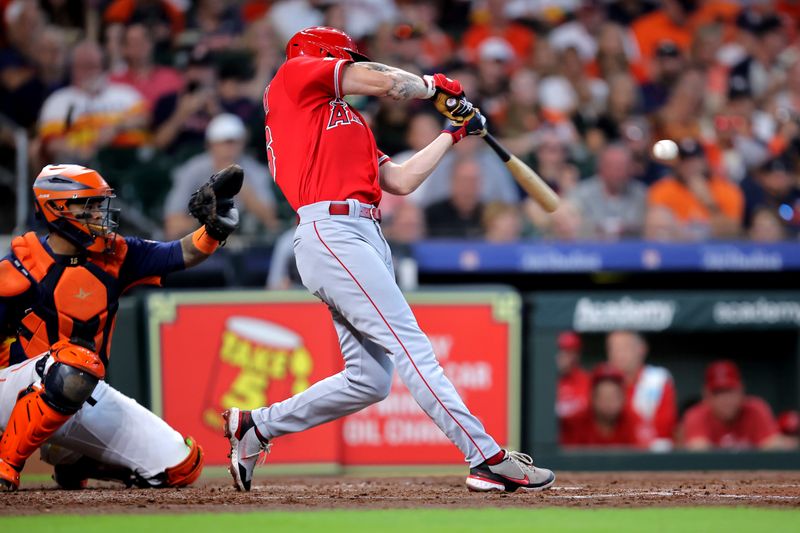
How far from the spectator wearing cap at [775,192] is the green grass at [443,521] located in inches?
206

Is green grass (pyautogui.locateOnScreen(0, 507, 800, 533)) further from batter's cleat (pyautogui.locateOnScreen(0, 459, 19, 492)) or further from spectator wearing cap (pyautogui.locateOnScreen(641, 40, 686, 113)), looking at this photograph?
spectator wearing cap (pyautogui.locateOnScreen(641, 40, 686, 113))

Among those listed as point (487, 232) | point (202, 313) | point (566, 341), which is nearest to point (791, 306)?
point (566, 341)

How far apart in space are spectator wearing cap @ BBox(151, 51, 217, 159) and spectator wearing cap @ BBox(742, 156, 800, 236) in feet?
13.7

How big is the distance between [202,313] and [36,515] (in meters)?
3.24

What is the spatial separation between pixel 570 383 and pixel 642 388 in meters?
0.52

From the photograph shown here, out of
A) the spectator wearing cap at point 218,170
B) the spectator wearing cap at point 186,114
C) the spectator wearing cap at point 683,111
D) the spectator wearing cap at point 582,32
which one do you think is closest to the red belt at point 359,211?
the spectator wearing cap at point 218,170

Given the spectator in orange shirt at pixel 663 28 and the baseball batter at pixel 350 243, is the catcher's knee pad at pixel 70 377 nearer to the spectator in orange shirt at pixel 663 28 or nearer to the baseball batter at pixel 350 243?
the baseball batter at pixel 350 243

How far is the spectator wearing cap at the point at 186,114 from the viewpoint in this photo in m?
9.14

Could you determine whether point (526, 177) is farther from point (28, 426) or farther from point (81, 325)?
point (28, 426)

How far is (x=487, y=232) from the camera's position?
329 inches

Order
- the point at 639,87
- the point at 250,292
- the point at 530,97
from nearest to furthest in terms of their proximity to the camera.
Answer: the point at 250,292 < the point at 530,97 < the point at 639,87

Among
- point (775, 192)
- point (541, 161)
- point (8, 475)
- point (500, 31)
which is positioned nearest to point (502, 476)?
point (8, 475)

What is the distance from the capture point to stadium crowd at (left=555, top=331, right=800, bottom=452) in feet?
26.5

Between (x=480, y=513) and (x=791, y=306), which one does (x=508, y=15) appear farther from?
(x=480, y=513)
